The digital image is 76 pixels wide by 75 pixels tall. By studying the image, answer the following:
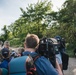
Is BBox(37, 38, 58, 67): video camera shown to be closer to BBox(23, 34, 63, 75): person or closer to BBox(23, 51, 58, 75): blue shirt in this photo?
BBox(23, 34, 63, 75): person

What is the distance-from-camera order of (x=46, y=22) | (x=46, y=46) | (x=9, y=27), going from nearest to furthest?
(x=46, y=46) → (x=46, y=22) → (x=9, y=27)

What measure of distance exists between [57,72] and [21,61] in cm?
53

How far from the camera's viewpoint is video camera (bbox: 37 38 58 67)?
188 inches

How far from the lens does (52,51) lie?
487 centimetres

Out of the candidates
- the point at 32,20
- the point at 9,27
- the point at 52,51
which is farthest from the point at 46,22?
the point at 52,51

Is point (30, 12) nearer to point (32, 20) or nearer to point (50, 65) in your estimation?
point (32, 20)

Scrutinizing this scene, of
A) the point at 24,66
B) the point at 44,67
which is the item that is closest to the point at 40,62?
the point at 44,67

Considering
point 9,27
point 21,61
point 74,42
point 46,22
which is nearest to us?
point 21,61

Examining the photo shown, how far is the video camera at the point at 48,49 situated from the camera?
4.78m

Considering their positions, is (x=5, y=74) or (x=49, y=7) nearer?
(x=5, y=74)

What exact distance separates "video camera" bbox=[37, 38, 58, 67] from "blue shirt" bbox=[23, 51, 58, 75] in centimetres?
20

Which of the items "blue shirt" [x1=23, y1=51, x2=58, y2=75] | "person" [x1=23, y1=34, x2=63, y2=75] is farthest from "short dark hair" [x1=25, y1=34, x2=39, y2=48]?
"blue shirt" [x1=23, y1=51, x2=58, y2=75]

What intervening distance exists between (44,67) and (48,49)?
0.38 meters

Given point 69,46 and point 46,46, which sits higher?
point 46,46
